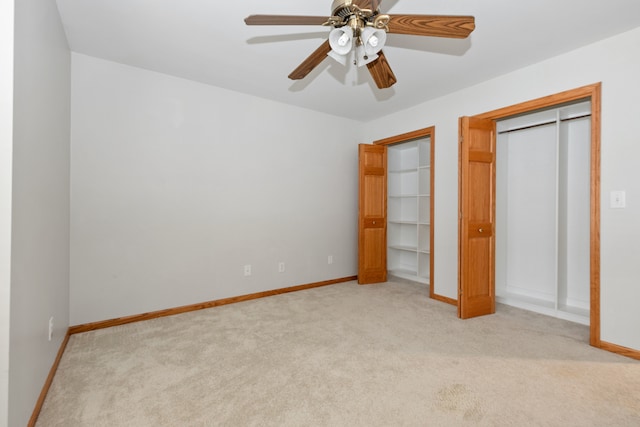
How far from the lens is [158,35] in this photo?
2.48 m

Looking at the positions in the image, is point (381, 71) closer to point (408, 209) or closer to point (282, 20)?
point (282, 20)

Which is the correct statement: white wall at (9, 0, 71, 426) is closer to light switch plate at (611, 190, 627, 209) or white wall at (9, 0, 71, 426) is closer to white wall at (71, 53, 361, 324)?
white wall at (71, 53, 361, 324)

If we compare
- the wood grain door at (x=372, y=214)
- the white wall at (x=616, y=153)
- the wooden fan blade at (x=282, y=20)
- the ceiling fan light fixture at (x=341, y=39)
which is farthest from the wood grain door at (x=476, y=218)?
the wooden fan blade at (x=282, y=20)

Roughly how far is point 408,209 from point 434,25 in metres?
3.93

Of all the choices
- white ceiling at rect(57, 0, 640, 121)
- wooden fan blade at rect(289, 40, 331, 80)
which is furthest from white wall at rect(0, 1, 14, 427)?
wooden fan blade at rect(289, 40, 331, 80)

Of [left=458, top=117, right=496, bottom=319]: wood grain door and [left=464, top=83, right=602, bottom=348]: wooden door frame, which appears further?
[left=458, top=117, right=496, bottom=319]: wood grain door

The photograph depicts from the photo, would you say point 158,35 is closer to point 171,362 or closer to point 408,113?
point 171,362

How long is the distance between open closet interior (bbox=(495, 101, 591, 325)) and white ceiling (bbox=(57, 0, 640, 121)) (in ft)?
3.06

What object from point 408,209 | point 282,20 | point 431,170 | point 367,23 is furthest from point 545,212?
point 282,20

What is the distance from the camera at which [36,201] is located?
1690 millimetres

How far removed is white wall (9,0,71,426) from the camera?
54.9 inches

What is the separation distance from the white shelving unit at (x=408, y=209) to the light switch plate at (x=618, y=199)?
2.38 meters

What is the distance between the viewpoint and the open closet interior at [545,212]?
320 centimetres

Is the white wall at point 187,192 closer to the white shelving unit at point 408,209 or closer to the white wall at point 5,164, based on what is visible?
the white shelving unit at point 408,209
